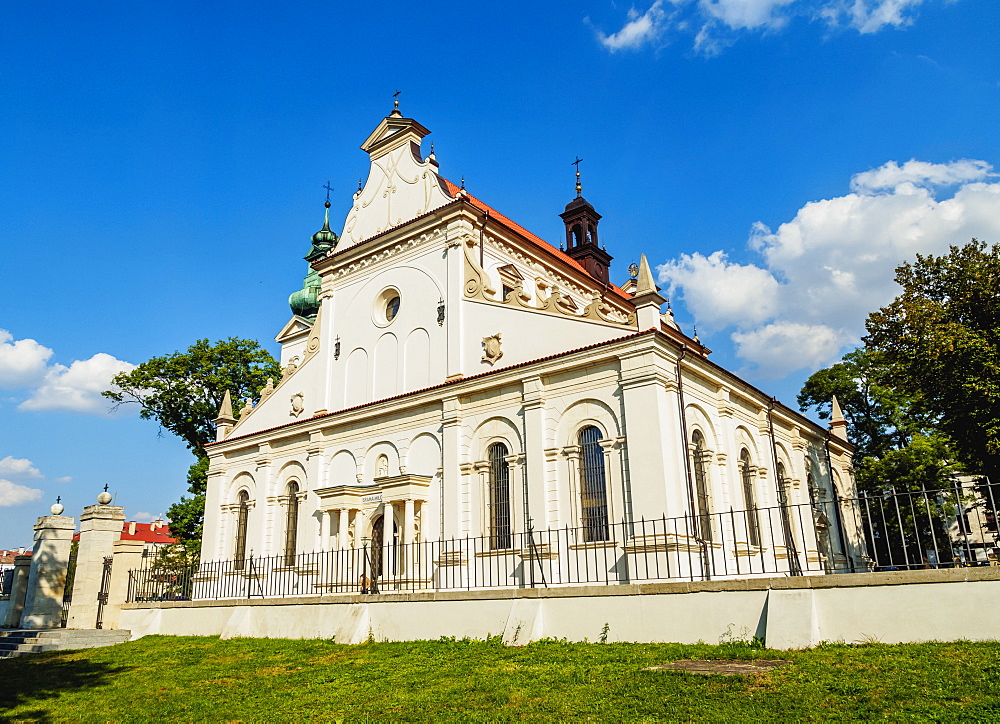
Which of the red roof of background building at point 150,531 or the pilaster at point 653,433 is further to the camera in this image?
the red roof of background building at point 150,531

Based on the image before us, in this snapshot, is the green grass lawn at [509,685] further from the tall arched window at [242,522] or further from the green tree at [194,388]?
the green tree at [194,388]

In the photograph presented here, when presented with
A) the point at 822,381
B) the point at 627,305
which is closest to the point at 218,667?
the point at 627,305

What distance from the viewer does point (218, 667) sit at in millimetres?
13648

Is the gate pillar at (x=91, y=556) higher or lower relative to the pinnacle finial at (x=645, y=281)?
lower

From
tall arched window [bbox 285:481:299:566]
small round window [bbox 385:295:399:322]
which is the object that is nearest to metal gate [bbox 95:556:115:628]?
tall arched window [bbox 285:481:299:566]

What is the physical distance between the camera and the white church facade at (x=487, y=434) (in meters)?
18.6

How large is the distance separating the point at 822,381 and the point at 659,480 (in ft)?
82.1

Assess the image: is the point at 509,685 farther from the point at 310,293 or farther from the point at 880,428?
the point at 310,293

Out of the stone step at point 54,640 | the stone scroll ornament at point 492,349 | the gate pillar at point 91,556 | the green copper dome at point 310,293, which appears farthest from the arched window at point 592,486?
the green copper dome at point 310,293

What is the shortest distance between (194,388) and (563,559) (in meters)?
25.6

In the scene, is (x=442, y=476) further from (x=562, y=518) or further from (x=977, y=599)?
(x=977, y=599)

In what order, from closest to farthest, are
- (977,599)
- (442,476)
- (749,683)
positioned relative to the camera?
(749,683) → (977,599) → (442,476)

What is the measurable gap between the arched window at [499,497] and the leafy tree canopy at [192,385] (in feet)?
70.3

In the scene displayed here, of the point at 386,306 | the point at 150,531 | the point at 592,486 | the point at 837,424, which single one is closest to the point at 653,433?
the point at 592,486
